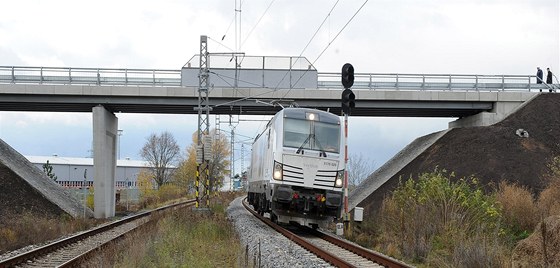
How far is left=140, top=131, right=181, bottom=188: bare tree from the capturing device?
3533 inches

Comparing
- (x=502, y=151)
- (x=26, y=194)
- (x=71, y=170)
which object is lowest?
(x=71, y=170)

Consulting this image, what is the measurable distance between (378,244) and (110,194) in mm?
22847

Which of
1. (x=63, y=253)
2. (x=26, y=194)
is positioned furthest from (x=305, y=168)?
(x=26, y=194)

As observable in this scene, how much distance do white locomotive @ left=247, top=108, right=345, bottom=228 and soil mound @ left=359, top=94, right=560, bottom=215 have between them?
1075 centimetres

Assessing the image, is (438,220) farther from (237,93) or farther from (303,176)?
(237,93)

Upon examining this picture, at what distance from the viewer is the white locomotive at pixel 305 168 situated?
19.9 meters

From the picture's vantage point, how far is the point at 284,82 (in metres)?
37.0

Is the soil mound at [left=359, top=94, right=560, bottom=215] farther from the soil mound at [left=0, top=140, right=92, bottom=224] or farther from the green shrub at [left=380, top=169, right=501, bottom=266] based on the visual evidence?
the soil mound at [left=0, top=140, right=92, bottom=224]

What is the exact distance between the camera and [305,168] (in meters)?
20.1

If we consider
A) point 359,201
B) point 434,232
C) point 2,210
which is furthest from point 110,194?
point 434,232

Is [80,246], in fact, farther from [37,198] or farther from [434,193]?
[37,198]

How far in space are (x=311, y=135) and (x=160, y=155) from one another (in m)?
74.6

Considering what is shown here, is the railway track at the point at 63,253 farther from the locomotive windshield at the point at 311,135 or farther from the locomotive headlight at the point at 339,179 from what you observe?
the locomotive headlight at the point at 339,179

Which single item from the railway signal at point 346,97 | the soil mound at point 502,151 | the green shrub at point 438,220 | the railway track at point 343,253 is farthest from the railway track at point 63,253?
the soil mound at point 502,151
